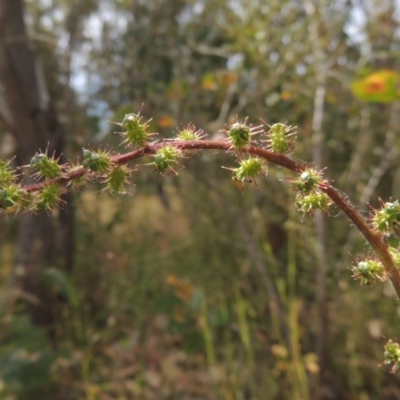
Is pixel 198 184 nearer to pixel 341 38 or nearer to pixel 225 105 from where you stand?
pixel 225 105

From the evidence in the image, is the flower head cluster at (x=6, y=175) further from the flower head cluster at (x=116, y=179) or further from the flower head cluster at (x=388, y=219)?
the flower head cluster at (x=388, y=219)

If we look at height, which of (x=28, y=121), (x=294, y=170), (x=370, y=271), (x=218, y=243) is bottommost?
(x=370, y=271)

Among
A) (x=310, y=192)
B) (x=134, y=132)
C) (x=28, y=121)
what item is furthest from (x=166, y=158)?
(x=28, y=121)

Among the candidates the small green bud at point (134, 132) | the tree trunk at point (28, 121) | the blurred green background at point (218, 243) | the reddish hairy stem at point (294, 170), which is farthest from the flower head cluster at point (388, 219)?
the tree trunk at point (28, 121)

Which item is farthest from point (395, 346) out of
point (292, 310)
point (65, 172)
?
point (292, 310)

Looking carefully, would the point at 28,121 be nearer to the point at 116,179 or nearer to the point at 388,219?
the point at 116,179

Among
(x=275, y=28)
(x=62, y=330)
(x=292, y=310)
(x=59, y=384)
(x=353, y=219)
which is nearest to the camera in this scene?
(x=353, y=219)

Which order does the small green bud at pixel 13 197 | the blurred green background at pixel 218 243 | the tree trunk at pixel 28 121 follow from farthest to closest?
the tree trunk at pixel 28 121
the blurred green background at pixel 218 243
the small green bud at pixel 13 197
